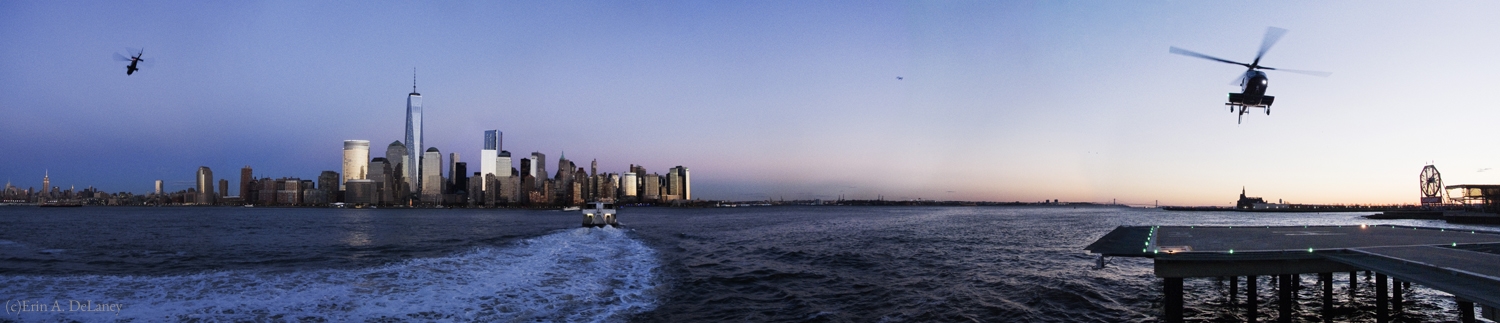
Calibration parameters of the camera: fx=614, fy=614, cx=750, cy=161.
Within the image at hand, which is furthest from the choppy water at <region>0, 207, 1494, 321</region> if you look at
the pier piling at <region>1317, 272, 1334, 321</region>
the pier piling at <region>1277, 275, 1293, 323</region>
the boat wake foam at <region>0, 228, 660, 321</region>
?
the pier piling at <region>1277, 275, 1293, 323</region>

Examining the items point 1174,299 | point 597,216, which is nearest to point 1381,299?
point 1174,299

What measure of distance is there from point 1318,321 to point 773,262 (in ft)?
71.8

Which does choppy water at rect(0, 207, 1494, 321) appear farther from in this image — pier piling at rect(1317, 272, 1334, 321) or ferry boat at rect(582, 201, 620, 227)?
ferry boat at rect(582, 201, 620, 227)

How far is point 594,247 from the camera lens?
40.8 metres

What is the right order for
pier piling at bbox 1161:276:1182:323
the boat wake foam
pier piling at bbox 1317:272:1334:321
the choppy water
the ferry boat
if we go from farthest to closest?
the ferry boat
pier piling at bbox 1317:272:1334:321
the choppy water
pier piling at bbox 1161:276:1182:323
the boat wake foam

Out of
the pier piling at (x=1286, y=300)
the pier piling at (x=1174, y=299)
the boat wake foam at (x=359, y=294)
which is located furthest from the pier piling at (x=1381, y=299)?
the boat wake foam at (x=359, y=294)

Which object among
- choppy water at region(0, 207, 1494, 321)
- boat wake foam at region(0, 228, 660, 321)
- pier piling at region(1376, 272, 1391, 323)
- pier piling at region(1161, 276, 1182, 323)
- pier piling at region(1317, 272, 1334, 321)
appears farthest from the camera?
pier piling at region(1317, 272, 1334, 321)

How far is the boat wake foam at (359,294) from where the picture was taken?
1555cm

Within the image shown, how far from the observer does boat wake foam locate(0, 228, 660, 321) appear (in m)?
15.5

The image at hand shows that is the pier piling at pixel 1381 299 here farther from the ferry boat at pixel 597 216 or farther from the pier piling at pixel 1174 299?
the ferry boat at pixel 597 216

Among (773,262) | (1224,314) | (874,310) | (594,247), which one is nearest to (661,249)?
(594,247)

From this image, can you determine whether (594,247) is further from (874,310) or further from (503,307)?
(874,310)

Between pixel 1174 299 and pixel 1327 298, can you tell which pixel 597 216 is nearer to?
pixel 1174 299

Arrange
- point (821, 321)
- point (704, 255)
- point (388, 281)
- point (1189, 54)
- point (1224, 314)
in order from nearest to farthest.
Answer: point (821, 321) → point (1224, 314) → point (388, 281) → point (1189, 54) → point (704, 255)
